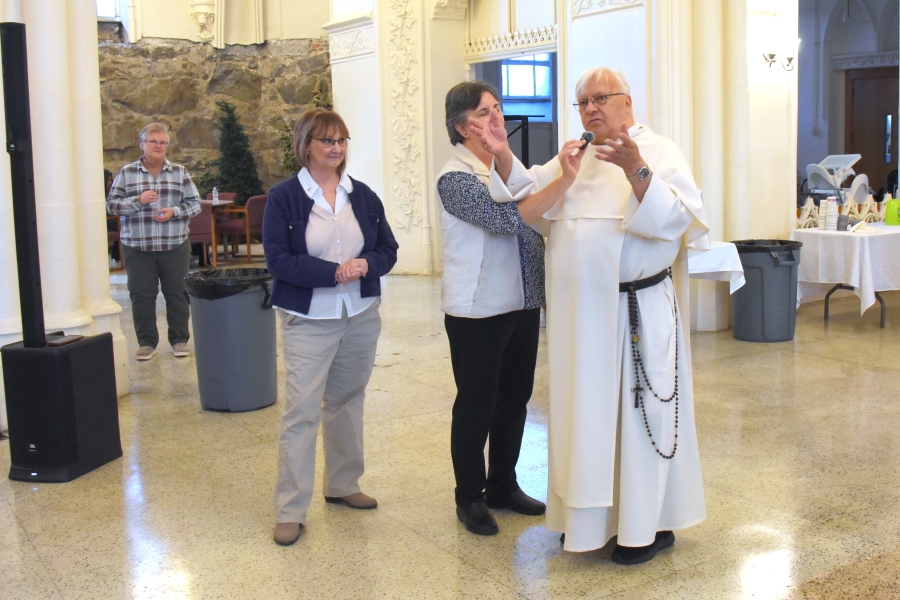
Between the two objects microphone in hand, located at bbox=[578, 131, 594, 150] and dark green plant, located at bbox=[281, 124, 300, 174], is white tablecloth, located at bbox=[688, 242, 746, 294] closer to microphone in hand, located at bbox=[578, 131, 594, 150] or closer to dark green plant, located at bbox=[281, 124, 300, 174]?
microphone in hand, located at bbox=[578, 131, 594, 150]

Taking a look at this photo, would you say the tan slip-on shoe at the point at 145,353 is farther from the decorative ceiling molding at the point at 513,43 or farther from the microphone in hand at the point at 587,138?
the decorative ceiling molding at the point at 513,43

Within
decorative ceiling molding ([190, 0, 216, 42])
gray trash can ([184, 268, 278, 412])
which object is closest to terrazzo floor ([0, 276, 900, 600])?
gray trash can ([184, 268, 278, 412])

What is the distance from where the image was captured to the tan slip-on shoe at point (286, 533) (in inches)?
134

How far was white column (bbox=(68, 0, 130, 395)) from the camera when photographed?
17.3 feet

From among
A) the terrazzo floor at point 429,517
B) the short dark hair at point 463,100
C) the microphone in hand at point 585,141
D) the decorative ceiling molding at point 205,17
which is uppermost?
the decorative ceiling molding at point 205,17

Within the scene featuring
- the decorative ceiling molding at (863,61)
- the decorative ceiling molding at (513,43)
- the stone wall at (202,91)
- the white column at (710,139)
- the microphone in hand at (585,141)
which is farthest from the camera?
the decorative ceiling molding at (863,61)

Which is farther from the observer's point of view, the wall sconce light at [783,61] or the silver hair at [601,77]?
the wall sconce light at [783,61]

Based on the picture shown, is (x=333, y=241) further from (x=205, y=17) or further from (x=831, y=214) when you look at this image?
(x=205, y=17)

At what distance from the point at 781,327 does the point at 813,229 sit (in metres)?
1.20

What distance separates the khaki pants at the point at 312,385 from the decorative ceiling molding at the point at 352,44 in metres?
8.93

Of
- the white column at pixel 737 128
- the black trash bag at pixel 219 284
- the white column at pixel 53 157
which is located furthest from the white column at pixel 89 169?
the white column at pixel 737 128

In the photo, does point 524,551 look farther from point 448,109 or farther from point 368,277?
point 448,109

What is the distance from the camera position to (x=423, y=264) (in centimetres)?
1185

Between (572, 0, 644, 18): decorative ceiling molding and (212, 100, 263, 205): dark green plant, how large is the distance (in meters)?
7.85
